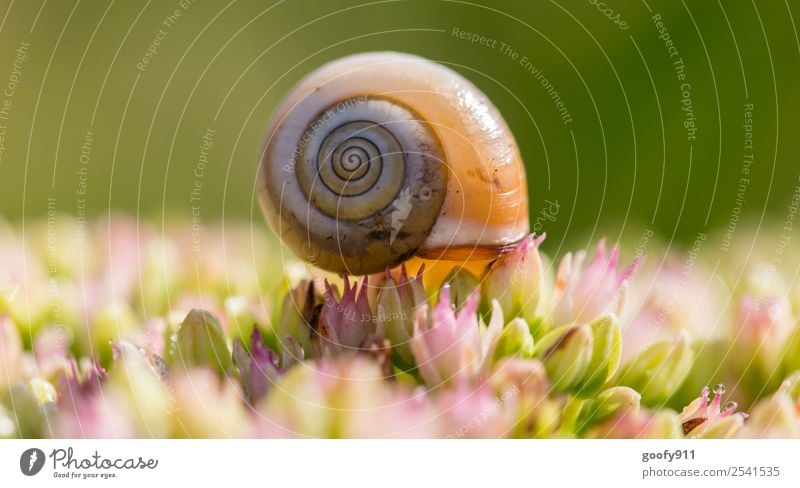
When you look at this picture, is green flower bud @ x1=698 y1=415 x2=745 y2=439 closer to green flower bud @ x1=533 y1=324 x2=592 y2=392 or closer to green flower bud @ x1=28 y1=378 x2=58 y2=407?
green flower bud @ x1=533 y1=324 x2=592 y2=392

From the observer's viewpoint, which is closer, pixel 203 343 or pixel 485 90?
pixel 203 343

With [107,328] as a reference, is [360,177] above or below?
above

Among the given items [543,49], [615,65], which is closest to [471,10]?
[543,49]

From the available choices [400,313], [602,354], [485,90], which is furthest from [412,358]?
[485,90]

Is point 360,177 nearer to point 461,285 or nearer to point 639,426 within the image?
point 461,285
